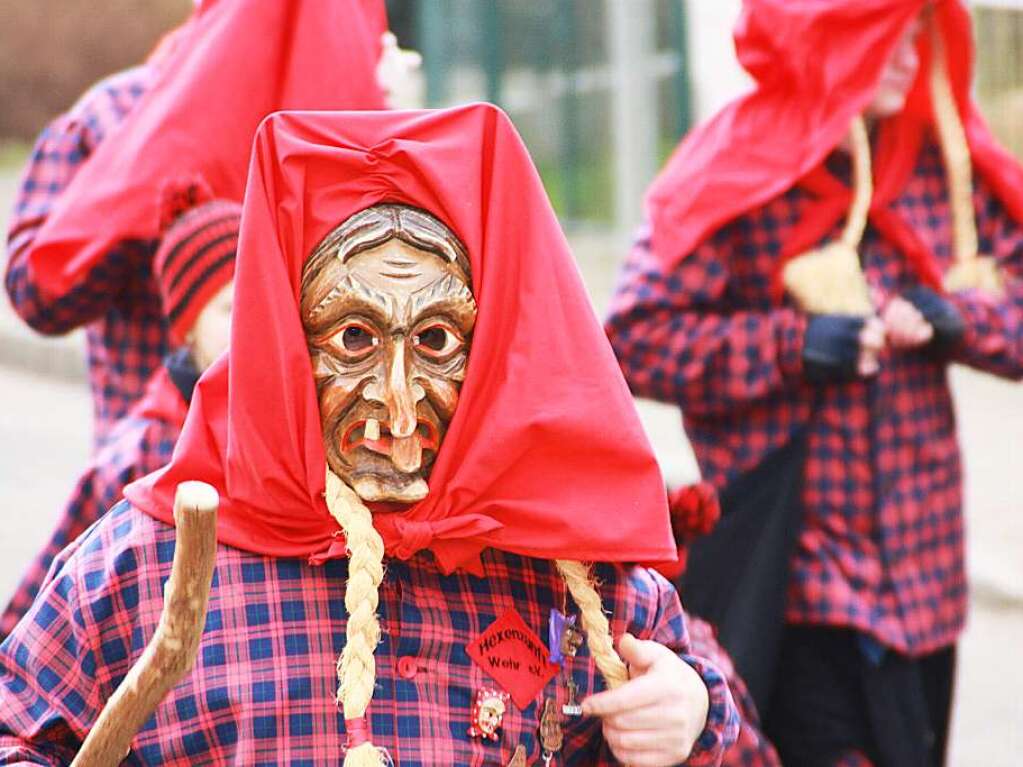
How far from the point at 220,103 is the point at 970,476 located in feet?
17.9

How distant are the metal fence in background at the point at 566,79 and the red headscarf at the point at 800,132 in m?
7.49

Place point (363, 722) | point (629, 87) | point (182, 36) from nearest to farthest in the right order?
point (363, 722), point (182, 36), point (629, 87)

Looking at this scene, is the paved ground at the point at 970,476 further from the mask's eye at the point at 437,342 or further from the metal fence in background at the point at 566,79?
the mask's eye at the point at 437,342

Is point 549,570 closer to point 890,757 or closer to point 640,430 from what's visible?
point 640,430

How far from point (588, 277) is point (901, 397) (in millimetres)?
7821

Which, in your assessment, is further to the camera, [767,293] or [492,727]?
[767,293]

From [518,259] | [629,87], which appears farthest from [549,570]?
[629,87]

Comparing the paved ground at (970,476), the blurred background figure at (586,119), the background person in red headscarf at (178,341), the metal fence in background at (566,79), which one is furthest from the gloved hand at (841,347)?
the metal fence in background at (566,79)

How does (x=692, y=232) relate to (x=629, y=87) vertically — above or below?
above

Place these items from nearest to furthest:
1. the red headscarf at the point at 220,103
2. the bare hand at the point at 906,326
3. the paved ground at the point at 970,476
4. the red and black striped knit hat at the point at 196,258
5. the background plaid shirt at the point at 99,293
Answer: the red and black striped knit hat at the point at 196,258, the red headscarf at the point at 220,103, the background plaid shirt at the point at 99,293, the bare hand at the point at 906,326, the paved ground at the point at 970,476

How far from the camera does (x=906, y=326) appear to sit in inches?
173

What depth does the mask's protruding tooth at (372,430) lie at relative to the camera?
262 centimetres

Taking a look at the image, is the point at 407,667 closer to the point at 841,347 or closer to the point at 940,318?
the point at 841,347

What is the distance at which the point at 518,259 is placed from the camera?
8.84 feet
